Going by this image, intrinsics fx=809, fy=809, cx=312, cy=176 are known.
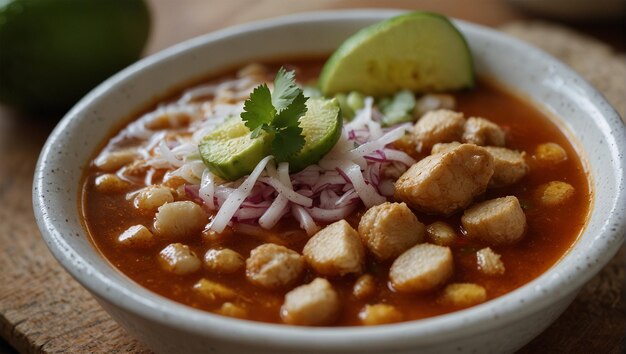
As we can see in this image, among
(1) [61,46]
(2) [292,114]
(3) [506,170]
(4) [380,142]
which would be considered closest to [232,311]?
(2) [292,114]

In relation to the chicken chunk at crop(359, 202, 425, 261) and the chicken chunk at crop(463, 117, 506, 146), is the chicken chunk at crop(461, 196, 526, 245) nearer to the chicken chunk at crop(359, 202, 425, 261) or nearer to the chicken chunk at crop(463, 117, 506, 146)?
the chicken chunk at crop(359, 202, 425, 261)

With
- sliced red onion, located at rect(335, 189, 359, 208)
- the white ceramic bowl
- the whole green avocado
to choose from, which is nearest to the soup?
sliced red onion, located at rect(335, 189, 359, 208)

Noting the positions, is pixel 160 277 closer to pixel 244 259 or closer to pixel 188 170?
pixel 244 259

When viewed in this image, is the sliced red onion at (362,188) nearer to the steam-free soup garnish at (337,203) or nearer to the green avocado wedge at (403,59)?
the steam-free soup garnish at (337,203)

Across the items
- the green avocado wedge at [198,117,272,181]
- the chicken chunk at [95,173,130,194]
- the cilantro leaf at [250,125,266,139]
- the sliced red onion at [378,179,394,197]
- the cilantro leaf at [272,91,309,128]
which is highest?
the cilantro leaf at [272,91,309,128]

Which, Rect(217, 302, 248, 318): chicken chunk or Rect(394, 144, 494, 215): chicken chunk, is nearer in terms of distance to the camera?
Rect(217, 302, 248, 318): chicken chunk

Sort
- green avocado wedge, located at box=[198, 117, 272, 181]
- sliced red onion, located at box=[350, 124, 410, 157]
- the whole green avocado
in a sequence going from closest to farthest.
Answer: green avocado wedge, located at box=[198, 117, 272, 181]
sliced red onion, located at box=[350, 124, 410, 157]
the whole green avocado

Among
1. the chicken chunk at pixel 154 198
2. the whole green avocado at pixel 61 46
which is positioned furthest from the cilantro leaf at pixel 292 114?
the whole green avocado at pixel 61 46
